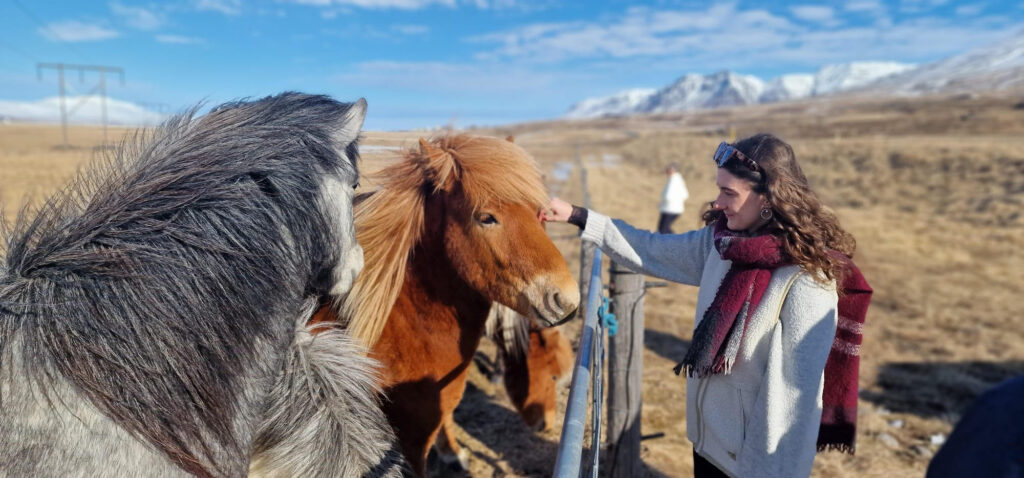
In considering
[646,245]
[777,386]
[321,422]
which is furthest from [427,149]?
[777,386]

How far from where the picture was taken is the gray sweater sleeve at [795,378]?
1777 millimetres

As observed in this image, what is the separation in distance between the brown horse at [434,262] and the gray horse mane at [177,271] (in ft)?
2.52

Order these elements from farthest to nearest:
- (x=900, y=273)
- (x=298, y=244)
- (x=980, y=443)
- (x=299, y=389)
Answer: (x=900, y=273) < (x=299, y=389) < (x=298, y=244) < (x=980, y=443)

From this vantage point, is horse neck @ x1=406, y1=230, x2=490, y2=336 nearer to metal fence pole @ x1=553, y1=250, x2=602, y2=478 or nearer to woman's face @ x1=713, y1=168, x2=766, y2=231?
metal fence pole @ x1=553, y1=250, x2=602, y2=478

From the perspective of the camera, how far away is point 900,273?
9.91 meters

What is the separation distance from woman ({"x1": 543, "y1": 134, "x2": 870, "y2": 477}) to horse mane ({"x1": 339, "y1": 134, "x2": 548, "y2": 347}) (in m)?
0.83

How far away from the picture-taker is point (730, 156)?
1.96 m

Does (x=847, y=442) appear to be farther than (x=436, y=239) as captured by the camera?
No

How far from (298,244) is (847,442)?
77.3 inches

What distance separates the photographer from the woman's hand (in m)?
2.53

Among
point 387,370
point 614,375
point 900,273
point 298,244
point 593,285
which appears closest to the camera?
point 298,244

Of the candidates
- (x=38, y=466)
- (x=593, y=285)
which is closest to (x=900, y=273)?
(x=593, y=285)

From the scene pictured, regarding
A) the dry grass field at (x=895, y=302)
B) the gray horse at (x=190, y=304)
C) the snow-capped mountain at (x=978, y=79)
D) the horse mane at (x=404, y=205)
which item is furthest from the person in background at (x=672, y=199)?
the snow-capped mountain at (x=978, y=79)

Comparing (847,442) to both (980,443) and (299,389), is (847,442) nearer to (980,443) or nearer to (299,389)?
(980,443)
